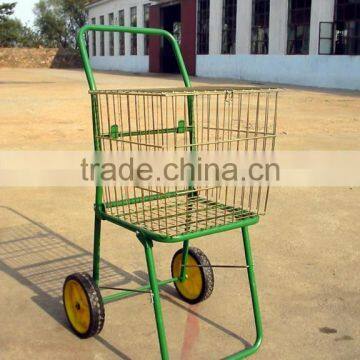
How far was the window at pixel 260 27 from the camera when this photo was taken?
2602 centimetres

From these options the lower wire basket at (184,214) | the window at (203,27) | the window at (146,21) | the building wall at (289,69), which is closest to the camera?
the lower wire basket at (184,214)

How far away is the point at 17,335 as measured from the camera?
111 inches

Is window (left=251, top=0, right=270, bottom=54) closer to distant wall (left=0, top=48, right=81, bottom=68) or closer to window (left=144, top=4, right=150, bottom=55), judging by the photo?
window (left=144, top=4, right=150, bottom=55)

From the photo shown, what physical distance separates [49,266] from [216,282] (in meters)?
1.17

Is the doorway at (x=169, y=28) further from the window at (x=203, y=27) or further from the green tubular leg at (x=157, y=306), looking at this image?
the green tubular leg at (x=157, y=306)

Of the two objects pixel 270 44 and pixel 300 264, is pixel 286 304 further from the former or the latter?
pixel 270 44

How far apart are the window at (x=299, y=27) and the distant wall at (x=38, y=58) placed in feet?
108

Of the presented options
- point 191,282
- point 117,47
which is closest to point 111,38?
point 117,47

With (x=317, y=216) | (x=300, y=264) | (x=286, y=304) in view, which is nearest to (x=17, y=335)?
(x=286, y=304)

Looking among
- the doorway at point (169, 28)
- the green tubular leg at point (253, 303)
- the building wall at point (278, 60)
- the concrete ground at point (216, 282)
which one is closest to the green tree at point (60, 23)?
the doorway at point (169, 28)

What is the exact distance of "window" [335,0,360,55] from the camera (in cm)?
2119

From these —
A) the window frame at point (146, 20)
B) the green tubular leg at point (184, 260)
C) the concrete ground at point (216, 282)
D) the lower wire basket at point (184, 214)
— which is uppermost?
the window frame at point (146, 20)

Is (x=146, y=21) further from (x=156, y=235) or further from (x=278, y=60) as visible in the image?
(x=156, y=235)

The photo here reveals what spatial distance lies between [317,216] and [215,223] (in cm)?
264
